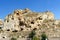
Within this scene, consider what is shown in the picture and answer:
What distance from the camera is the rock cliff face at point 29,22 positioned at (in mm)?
50781

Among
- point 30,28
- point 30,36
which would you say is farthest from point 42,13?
point 30,36

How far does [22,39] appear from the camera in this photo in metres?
Result: 46.3

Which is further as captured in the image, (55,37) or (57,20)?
(57,20)

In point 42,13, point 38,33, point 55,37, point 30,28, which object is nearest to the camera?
point 55,37

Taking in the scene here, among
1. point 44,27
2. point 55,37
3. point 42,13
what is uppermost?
point 42,13

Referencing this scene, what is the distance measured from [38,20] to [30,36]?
7.42 m

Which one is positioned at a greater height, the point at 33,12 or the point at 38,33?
the point at 33,12

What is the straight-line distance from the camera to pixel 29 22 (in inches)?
2084

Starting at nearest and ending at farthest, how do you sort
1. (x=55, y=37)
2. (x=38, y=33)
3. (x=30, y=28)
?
1. (x=55, y=37)
2. (x=38, y=33)
3. (x=30, y=28)

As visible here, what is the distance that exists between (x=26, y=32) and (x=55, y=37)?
8162 millimetres

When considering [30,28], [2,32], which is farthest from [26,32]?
[2,32]

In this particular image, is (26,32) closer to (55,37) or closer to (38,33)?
(38,33)

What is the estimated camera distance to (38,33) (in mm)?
48531

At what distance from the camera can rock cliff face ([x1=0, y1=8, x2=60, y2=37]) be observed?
50781mm
